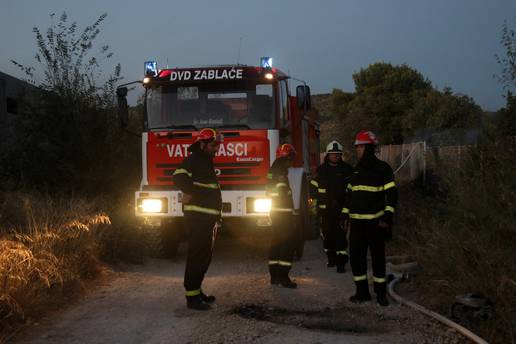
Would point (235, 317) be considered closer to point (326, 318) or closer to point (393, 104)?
point (326, 318)

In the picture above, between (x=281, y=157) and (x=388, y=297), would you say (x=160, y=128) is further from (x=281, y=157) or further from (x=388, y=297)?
(x=388, y=297)

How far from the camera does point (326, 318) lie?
5.86 metres

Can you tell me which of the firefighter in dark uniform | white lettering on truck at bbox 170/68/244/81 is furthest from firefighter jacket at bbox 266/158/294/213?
white lettering on truck at bbox 170/68/244/81

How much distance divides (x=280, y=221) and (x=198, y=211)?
158cm

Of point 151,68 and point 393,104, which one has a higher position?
point 393,104

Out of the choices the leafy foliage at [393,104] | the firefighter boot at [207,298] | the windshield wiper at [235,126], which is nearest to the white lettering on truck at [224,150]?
the windshield wiper at [235,126]

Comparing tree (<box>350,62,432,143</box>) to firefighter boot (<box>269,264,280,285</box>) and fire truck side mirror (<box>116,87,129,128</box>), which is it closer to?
fire truck side mirror (<box>116,87,129,128</box>)

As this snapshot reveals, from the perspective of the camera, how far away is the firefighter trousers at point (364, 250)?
6.38 meters

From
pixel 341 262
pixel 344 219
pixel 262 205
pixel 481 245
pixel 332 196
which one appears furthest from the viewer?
pixel 262 205

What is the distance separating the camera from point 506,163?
24.6 feet

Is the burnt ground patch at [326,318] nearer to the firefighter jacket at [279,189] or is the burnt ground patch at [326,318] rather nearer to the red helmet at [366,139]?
the firefighter jacket at [279,189]

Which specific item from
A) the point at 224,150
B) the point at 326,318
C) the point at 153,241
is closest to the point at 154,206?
the point at 153,241

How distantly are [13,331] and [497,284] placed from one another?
15.1 feet

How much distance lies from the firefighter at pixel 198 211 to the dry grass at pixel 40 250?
150 centimetres
